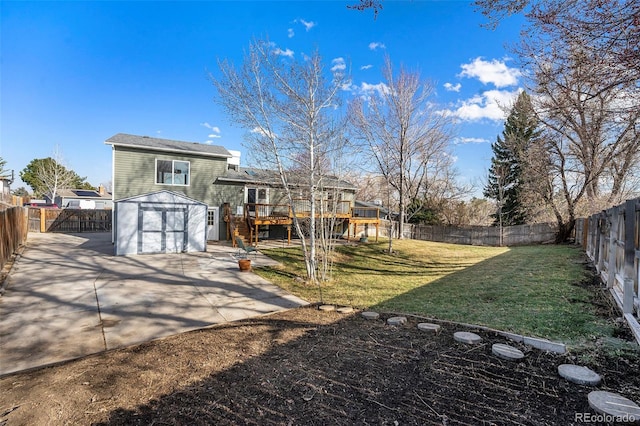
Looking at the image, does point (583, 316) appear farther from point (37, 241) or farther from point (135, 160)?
point (37, 241)

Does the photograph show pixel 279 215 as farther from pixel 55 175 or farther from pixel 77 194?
pixel 55 175

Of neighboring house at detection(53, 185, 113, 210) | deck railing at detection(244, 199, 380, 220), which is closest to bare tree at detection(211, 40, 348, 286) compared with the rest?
deck railing at detection(244, 199, 380, 220)

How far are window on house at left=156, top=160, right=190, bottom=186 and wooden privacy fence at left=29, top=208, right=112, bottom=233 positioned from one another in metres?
7.86

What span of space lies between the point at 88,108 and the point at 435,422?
70.5ft

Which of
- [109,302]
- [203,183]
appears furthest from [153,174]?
[109,302]

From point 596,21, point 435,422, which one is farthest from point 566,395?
point 596,21

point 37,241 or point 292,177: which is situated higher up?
point 292,177

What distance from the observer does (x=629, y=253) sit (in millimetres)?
3967

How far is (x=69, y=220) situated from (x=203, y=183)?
9.91m

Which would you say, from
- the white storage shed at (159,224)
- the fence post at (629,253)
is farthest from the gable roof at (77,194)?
the fence post at (629,253)

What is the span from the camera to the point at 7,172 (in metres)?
25.1

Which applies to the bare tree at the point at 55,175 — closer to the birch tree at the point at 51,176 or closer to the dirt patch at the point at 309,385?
the birch tree at the point at 51,176

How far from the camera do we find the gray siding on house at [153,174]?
14281 millimetres

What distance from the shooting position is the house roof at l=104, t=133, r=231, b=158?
14.2 metres
